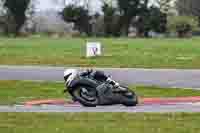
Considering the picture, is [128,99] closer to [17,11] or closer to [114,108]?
[114,108]

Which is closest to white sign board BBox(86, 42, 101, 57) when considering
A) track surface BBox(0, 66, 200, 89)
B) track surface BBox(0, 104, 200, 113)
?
track surface BBox(0, 66, 200, 89)

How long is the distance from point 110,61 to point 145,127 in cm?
2371

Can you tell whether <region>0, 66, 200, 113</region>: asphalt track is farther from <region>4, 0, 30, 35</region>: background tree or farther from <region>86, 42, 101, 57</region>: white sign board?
<region>4, 0, 30, 35</region>: background tree

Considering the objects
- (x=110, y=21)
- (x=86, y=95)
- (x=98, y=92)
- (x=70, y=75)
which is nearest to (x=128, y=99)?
(x=98, y=92)

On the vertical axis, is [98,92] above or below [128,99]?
above

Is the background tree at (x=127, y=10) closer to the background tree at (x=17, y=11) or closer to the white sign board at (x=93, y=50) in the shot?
the background tree at (x=17, y=11)

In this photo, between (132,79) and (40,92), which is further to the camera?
(132,79)

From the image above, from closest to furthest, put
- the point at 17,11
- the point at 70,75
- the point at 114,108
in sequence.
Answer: the point at 114,108, the point at 70,75, the point at 17,11

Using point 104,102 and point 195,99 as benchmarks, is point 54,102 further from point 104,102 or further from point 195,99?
point 195,99

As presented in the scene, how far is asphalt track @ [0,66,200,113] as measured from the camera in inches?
545

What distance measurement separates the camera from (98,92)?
1438 centimetres

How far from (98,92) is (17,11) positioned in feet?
246

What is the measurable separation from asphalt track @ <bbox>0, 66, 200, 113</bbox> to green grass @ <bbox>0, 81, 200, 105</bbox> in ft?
5.00

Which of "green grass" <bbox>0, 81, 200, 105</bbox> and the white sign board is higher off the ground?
"green grass" <bbox>0, 81, 200, 105</bbox>
